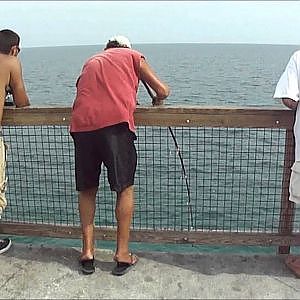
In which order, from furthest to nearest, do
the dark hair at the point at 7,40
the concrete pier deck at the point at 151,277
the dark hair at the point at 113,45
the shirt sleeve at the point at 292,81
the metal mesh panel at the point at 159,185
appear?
1. the metal mesh panel at the point at 159,185
2. the dark hair at the point at 7,40
3. the dark hair at the point at 113,45
4. the concrete pier deck at the point at 151,277
5. the shirt sleeve at the point at 292,81

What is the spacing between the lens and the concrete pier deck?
3.70 m

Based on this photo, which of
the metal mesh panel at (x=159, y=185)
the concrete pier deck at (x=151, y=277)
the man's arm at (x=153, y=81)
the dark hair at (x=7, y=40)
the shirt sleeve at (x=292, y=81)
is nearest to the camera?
the shirt sleeve at (x=292, y=81)

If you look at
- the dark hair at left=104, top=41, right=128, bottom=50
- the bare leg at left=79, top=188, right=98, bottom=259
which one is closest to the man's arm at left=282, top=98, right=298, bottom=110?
the dark hair at left=104, top=41, right=128, bottom=50

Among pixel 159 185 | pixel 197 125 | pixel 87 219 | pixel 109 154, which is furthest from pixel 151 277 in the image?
pixel 159 185

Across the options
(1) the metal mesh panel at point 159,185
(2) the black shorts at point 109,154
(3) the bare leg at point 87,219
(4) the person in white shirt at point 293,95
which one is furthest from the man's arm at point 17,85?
(4) the person in white shirt at point 293,95

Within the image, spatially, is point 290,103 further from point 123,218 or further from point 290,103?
point 123,218

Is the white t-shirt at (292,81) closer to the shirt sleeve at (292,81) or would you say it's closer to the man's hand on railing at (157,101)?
the shirt sleeve at (292,81)

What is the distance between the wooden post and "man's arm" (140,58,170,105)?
0.97 metres

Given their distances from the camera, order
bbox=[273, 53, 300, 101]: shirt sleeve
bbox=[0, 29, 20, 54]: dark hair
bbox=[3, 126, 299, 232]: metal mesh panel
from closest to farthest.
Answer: bbox=[273, 53, 300, 101]: shirt sleeve < bbox=[0, 29, 20, 54]: dark hair < bbox=[3, 126, 299, 232]: metal mesh panel

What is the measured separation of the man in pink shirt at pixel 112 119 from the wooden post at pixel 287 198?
1.01 meters

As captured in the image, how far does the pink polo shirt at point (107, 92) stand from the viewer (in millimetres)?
3705

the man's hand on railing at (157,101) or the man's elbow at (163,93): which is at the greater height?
the man's elbow at (163,93)

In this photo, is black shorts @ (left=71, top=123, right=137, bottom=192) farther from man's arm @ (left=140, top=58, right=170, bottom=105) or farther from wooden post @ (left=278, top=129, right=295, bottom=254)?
wooden post @ (left=278, top=129, right=295, bottom=254)

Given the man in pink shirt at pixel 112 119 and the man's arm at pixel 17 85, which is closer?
the man in pink shirt at pixel 112 119
